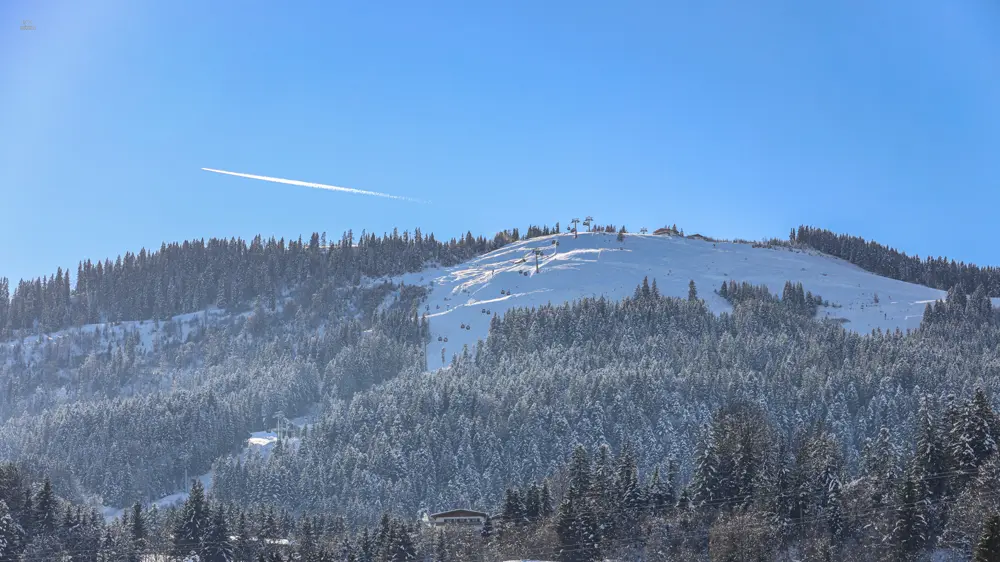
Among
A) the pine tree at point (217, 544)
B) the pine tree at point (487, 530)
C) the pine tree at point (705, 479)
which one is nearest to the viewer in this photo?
the pine tree at point (705, 479)

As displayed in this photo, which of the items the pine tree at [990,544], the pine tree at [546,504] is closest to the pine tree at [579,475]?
the pine tree at [546,504]

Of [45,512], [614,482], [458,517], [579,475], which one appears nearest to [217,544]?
[45,512]

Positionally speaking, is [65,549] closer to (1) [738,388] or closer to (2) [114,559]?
(2) [114,559]

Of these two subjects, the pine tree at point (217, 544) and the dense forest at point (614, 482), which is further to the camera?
the pine tree at point (217, 544)

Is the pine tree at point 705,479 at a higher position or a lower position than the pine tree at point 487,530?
higher

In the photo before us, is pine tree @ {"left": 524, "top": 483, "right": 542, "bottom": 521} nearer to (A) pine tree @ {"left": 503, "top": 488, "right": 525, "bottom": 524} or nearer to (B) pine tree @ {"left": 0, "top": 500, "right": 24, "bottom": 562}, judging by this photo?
(A) pine tree @ {"left": 503, "top": 488, "right": 525, "bottom": 524}

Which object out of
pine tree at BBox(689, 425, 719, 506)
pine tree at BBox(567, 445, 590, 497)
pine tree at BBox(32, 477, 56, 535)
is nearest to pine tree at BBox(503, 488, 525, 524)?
pine tree at BBox(567, 445, 590, 497)

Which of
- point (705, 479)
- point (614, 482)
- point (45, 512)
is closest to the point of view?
point (705, 479)

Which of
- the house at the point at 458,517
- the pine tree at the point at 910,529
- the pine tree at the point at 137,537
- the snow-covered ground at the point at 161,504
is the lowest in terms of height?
the snow-covered ground at the point at 161,504

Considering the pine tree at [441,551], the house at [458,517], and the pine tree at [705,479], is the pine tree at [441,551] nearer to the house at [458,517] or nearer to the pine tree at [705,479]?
the pine tree at [705,479]

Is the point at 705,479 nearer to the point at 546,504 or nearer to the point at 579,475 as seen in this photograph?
the point at 579,475

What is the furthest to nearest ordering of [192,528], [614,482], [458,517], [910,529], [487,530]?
[458,517] < [192,528] < [487,530] < [614,482] < [910,529]

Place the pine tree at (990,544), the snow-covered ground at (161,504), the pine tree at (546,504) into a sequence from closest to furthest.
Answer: the pine tree at (990,544)
the pine tree at (546,504)
the snow-covered ground at (161,504)

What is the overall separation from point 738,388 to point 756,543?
88898 mm
